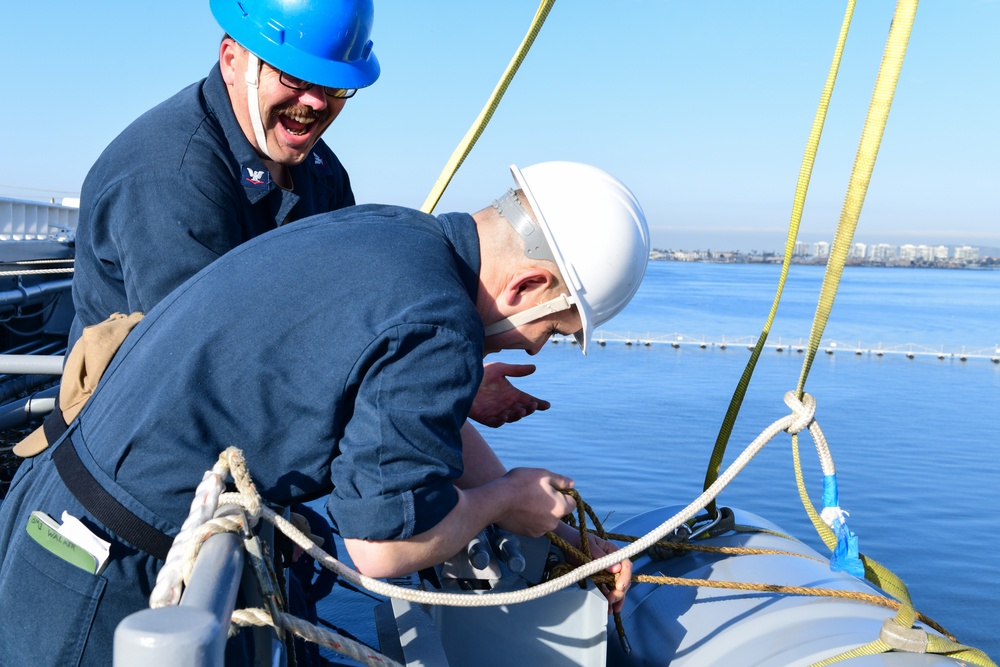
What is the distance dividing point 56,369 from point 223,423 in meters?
1.54

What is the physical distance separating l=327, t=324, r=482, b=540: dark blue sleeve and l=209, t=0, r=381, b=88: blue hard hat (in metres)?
1.14

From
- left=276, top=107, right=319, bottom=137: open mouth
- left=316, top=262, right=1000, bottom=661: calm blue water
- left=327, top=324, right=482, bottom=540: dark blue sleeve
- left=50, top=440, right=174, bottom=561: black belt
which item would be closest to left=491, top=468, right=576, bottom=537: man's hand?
left=327, top=324, right=482, bottom=540: dark blue sleeve

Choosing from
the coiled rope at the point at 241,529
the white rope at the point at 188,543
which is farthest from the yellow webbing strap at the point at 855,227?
the white rope at the point at 188,543

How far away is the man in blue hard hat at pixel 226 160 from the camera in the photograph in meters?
2.08

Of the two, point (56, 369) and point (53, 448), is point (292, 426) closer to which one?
point (53, 448)

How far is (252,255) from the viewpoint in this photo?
161 cm

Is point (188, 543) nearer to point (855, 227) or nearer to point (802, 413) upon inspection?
point (802, 413)

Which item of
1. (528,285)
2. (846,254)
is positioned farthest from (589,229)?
(846,254)

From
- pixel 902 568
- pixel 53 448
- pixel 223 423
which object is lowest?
pixel 902 568

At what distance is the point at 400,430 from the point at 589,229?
2.04 ft

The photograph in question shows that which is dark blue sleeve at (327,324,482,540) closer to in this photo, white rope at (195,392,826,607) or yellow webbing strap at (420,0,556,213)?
white rope at (195,392,826,607)

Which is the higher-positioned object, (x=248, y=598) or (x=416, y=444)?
(x=416, y=444)

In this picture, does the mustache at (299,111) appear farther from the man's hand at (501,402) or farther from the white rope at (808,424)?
the white rope at (808,424)

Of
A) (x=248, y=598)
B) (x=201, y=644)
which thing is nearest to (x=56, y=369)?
(x=248, y=598)
